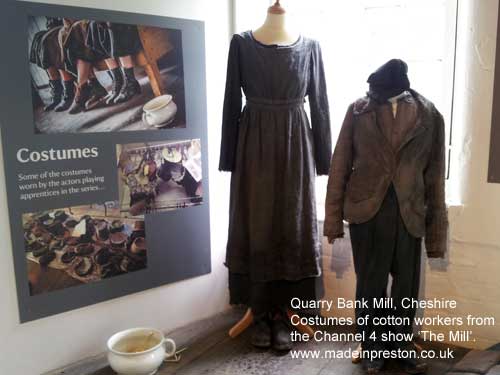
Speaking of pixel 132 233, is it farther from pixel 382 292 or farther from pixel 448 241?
pixel 448 241

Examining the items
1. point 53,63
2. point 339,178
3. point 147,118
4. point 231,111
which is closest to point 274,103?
point 231,111

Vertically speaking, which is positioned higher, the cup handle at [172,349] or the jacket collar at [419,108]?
the jacket collar at [419,108]

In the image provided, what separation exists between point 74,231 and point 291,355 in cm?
106

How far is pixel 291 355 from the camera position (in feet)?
6.97

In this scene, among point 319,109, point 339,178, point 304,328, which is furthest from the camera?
point 304,328

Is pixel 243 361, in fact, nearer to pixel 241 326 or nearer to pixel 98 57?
pixel 241 326

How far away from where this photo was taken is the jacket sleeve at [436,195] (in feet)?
5.99

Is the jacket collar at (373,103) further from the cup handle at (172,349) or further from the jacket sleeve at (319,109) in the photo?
the cup handle at (172,349)

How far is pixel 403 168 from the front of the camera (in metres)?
1.80

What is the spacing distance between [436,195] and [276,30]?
0.94 metres

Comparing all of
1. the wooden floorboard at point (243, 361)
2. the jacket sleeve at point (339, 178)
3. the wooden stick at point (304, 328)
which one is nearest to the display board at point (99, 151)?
the wooden floorboard at point (243, 361)

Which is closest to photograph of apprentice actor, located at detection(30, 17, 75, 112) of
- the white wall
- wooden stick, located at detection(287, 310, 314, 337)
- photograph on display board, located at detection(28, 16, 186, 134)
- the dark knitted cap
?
photograph on display board, located at detection(28, 16, 186, 134)

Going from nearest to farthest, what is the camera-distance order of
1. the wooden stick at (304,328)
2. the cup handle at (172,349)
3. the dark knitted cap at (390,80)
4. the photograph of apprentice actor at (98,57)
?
the dark knitted cap at (390,80) → the photograph of apprentice actor at (98,57) → the cup handle at (172,349) → the wooden stick at (304,328)

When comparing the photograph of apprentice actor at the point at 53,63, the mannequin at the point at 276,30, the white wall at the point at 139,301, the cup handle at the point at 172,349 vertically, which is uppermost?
the mannequin at the point at 276,30
